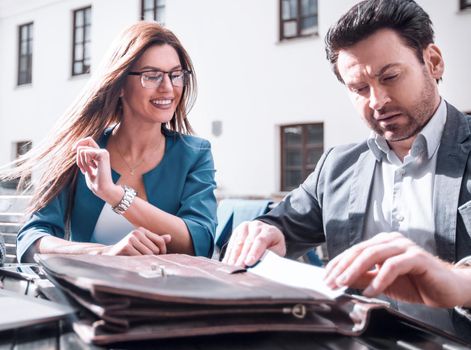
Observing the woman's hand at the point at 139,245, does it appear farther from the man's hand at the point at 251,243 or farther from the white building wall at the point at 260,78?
the white building wall at the point at 260,78

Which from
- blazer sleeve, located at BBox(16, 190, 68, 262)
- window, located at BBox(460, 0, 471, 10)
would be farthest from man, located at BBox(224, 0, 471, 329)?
window, located at BBox(460, 0, 471, 10)

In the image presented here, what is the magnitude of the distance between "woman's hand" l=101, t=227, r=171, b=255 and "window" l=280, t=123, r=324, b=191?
823 cm

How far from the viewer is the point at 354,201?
1.56m

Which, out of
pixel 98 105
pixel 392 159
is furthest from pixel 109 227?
pixel 392 159

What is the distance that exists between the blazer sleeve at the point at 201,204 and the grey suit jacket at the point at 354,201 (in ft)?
0.97

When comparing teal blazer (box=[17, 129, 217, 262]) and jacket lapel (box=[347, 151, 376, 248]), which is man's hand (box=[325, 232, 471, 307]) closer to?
jacket lapel (box=[347, 151, 376, 248])

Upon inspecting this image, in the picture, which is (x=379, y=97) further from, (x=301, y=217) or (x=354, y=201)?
(x=301, y=217)

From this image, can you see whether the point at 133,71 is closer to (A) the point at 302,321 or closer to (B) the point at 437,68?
(B) the point at 437,68

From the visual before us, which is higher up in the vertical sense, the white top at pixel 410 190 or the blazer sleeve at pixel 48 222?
the white top at pixel 410 190

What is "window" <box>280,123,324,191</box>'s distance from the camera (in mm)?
9625

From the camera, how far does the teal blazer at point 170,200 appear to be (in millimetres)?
1832

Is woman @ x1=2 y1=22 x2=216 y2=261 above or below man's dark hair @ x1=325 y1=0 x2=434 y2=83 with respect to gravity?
below

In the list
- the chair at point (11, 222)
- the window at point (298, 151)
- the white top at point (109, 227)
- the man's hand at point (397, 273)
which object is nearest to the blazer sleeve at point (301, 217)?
the white top at point (109, 227)

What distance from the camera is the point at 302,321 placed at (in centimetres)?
74
